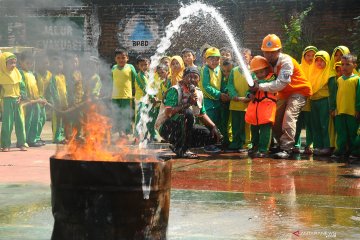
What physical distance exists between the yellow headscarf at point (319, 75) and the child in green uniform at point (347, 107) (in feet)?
1.31

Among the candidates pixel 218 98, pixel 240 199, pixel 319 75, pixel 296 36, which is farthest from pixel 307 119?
pixel 296 36

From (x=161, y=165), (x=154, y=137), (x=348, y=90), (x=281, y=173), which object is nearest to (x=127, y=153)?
(x=161, y=165)

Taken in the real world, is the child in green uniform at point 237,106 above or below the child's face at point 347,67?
below

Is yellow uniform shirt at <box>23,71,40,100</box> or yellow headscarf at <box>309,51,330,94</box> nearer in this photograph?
yellow headscarf at <box>309,51,330,94</box>

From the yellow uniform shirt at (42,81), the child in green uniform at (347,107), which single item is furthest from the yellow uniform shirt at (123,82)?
the child in green uniform at (347,107)

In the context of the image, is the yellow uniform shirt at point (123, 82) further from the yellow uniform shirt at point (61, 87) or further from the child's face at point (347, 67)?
the child's face at point (347, 67)

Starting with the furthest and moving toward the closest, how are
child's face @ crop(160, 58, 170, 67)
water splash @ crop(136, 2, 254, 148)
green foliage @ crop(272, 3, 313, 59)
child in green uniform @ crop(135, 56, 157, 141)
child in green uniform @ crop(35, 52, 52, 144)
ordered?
water splash @ crop(136, 2, 254, 148)
green foliage @ crop(272, 3, 313, 59)
child in green uniform @ crop(35, 52, 52, 144)
child in green uniform @ crop(135, 56, 157, 141)
child's face @ crop(160, 58, 170, 67)

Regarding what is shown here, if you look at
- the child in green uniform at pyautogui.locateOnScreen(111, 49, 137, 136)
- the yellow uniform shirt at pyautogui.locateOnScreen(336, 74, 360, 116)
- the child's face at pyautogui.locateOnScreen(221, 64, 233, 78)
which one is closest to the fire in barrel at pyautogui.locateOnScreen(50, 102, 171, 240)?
the yellow uniform shirt at pyautogui.locateOnScreen(336, 74, 360, 116)

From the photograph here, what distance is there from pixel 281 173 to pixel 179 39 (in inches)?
403

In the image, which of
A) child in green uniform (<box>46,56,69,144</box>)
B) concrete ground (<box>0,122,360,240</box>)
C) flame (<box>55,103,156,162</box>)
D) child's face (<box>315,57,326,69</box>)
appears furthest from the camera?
child in green uniform (<box>46,56,69,144</box>)

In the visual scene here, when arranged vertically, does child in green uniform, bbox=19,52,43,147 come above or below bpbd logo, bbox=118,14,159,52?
below

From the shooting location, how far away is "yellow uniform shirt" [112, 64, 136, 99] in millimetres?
13047

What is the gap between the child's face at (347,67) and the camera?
9.95 metres

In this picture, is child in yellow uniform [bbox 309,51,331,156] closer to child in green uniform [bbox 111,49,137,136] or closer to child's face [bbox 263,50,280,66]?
child's face [bbox 263,50,280,66]
